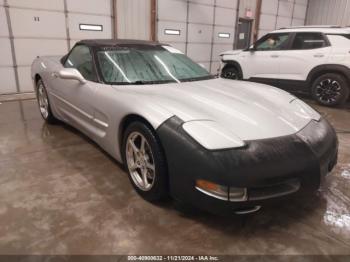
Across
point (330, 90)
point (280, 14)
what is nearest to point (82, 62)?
point (330, 90)

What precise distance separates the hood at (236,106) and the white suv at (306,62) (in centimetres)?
356

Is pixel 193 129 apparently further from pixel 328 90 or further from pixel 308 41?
pixel 308 41

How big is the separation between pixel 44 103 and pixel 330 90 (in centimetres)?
530

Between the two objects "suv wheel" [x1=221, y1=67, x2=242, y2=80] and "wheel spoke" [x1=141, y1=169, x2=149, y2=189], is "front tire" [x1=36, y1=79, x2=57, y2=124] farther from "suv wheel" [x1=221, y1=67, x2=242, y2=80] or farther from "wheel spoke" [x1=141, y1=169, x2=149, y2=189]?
"suv wheel" [x1=221, y1=67, x2=242, y2=80]

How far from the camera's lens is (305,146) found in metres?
1.82

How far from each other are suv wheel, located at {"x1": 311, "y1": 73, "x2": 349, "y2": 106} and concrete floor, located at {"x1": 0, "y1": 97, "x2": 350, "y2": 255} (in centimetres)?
330

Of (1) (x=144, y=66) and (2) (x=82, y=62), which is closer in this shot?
(1) (x=144, y=66)

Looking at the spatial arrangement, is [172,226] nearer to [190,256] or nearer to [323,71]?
[190,256]

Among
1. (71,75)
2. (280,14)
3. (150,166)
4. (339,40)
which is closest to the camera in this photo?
(150,166)

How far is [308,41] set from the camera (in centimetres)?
581

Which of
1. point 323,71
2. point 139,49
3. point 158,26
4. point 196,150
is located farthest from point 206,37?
point 196,150

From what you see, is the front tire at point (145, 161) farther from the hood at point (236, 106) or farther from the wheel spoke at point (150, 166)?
the hood at point (236, 106)

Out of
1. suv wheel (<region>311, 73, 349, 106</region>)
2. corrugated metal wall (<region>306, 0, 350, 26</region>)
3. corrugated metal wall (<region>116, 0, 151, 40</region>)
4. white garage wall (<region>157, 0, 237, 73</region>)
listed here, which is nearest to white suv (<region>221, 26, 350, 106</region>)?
suv wheel (<region>311, 73, 349, 106</region>)

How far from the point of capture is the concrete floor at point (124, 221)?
5.67ft
